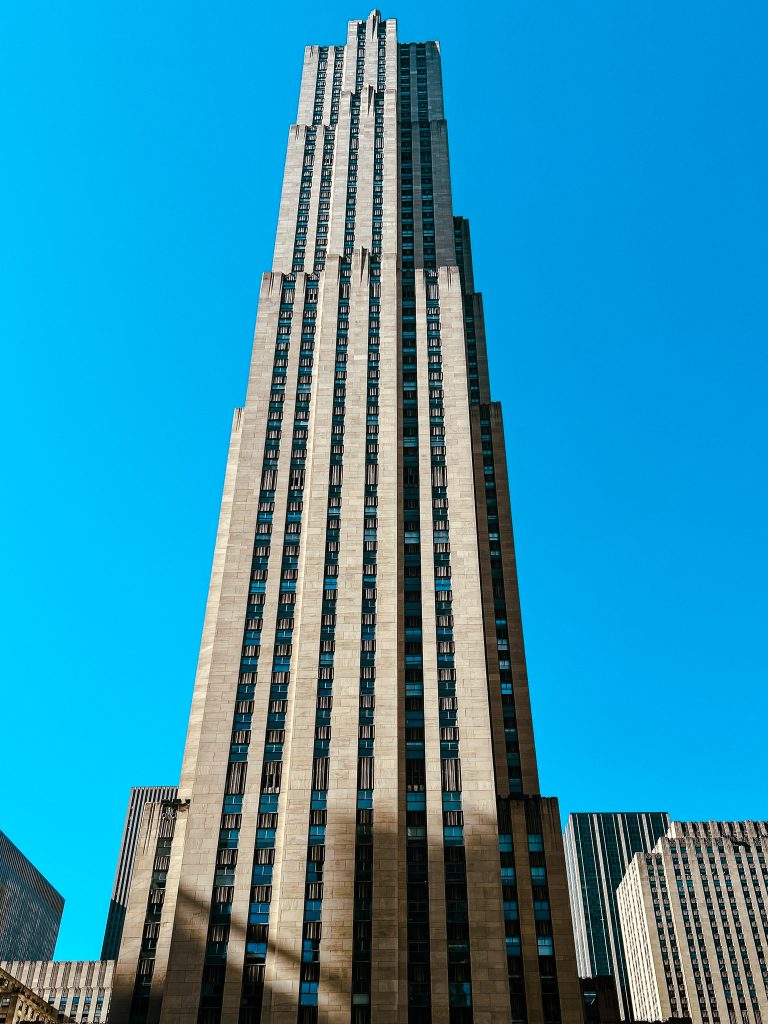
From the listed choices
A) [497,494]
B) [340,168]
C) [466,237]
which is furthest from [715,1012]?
[340,168]

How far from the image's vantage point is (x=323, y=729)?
8312cm

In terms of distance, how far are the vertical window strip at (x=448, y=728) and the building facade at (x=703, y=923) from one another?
118m

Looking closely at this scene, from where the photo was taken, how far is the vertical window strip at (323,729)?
70.9m

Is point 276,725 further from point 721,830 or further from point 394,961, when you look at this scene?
point 721,830

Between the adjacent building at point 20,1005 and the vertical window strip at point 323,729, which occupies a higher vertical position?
the vertical window strip at point 323,729

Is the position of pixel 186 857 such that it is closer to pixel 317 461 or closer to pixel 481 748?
pixel 481 748

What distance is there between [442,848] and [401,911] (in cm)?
600

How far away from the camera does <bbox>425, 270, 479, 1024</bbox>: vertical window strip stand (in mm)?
72250

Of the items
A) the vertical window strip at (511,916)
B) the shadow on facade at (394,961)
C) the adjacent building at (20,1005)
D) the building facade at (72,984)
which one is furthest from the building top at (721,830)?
the adjacent building at (20,1005)

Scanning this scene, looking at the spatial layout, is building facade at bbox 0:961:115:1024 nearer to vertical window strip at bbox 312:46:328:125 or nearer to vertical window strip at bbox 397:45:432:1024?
vertical window strip at bbox 397:45:432:1024

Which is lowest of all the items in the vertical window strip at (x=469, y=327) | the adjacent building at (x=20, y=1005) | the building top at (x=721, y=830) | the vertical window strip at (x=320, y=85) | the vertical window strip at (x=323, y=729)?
the adjacent building at (x=20, y=1005)

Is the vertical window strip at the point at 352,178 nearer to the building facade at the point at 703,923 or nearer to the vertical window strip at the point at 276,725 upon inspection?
the vertical window strip at the point at 276,725

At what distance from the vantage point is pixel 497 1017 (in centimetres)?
6881

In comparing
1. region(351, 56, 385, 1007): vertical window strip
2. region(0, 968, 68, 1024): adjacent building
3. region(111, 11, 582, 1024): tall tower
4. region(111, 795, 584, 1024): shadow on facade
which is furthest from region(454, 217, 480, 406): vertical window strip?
region(0, 968, 68, 1024): adjacent building
